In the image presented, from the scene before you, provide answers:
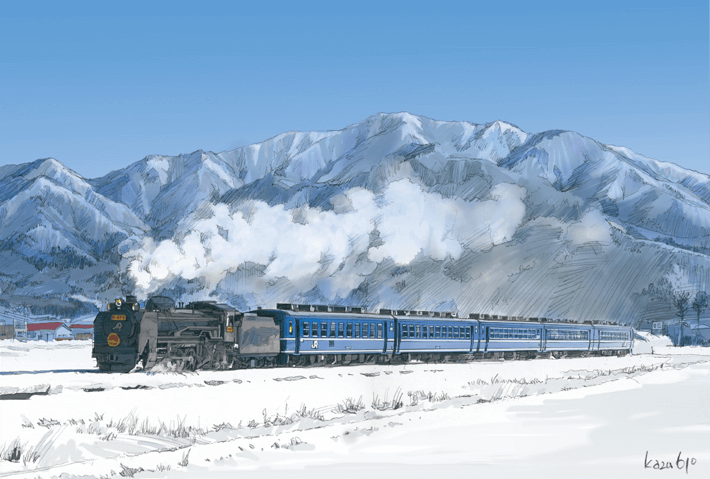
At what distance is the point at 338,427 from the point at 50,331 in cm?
13016

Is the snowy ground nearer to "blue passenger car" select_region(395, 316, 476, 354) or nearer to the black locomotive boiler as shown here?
the black locomotive boiler

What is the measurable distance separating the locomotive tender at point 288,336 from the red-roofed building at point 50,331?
3854 inches

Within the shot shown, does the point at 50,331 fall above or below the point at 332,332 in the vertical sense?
below

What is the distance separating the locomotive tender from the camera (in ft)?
118

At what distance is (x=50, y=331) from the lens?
139750 millimetres

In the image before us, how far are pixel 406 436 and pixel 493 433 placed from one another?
1885 mm

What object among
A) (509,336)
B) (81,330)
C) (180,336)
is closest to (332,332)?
(180,336)

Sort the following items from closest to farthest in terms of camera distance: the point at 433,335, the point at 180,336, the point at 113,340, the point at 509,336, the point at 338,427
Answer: the point at 338,427 → the point at 113,340 → the point at 180,336 → the point at 433,335 → the point at 509,336

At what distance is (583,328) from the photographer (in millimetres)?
69125

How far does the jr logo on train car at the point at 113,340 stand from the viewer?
3583 cm

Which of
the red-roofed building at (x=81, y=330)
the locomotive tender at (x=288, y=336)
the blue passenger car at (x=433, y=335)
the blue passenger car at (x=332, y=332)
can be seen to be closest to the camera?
the locomotive tender at (x=288, y=336)
